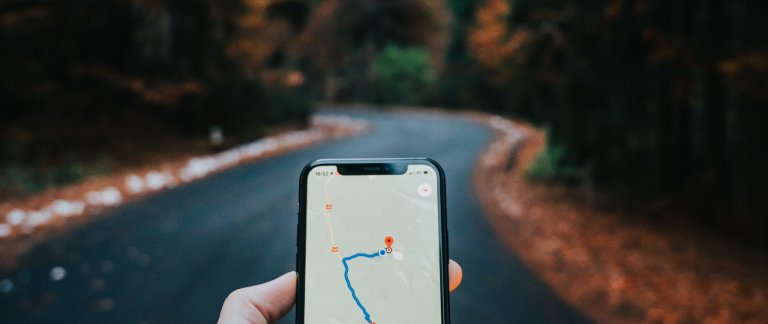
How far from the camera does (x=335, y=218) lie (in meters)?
1.58

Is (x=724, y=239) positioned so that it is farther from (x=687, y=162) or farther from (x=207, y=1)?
(x=207, y=1)

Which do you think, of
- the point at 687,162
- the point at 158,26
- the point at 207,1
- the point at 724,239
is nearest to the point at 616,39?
the point at 687,162

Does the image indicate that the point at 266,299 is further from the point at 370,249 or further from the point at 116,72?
the point at 116,72

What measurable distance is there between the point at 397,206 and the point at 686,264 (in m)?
6.48

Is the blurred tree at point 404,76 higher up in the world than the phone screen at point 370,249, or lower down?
higher up

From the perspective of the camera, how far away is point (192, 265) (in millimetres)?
6109

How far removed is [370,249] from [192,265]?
495cm

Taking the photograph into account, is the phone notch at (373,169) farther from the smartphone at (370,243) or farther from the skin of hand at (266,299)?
the skin of hand at (266,299)

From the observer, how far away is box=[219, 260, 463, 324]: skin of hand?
5.22 feet

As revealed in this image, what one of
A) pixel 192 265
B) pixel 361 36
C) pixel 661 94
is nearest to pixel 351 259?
pixel 192 265

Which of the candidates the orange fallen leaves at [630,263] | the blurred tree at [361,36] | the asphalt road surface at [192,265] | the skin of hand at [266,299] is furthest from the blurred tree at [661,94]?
the blurred tree at [361,36]

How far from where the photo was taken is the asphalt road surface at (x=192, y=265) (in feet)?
16.0

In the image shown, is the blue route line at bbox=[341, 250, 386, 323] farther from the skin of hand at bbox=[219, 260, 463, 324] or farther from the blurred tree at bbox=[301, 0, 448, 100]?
the blurred tree at bbox=[301, 0, 448, 100]

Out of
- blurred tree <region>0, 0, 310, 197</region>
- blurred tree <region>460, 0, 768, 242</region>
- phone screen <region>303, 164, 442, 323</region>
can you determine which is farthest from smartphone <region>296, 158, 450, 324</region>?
blurred tree <region>0, 0, 310, 197</region>
